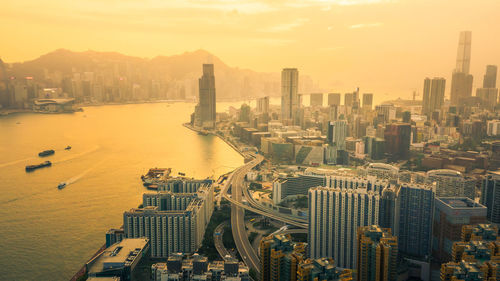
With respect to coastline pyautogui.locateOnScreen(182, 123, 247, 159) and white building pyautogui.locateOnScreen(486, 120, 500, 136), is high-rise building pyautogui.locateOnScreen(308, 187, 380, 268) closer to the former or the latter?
coastline pyautogui.locateOnScreen(182, 123, 247, 159)

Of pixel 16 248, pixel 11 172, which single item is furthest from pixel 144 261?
pixel 11 172

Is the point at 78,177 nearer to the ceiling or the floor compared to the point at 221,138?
nearer to the floor

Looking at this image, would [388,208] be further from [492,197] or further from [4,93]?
[4,93]

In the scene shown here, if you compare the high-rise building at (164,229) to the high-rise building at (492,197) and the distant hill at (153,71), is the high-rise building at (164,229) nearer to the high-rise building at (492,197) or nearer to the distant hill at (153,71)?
the high-rise building at (492,197)

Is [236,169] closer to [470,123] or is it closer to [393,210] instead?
[393,210]

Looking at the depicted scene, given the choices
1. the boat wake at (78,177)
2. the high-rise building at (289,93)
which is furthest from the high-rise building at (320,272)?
the high-rise building at (289,93)

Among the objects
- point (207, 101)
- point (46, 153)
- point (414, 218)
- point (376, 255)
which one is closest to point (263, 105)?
point (207, 101)
